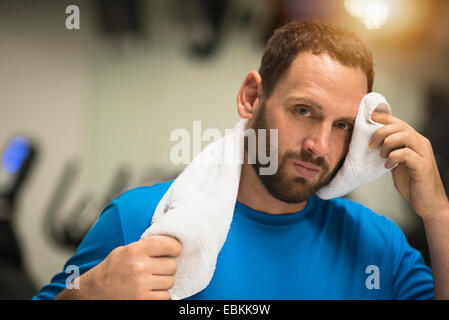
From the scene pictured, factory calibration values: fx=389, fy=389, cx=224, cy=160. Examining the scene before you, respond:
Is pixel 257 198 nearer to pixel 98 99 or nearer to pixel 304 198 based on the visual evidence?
pixel 304 198

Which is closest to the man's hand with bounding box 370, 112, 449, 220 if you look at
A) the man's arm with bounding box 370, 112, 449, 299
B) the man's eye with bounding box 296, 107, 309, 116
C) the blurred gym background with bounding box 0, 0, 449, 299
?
the man's arm with bounding box 370, 112, 449, 299

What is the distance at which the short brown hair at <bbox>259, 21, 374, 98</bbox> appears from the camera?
0.58 m

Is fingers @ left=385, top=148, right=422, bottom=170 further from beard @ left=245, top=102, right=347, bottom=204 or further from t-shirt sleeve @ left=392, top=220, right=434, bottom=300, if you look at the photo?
t-shirt sleeve @ left=392, top=220, right=434, bottom=300

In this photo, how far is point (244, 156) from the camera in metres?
0.67

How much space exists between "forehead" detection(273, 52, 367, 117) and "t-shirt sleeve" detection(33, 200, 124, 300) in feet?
1.06

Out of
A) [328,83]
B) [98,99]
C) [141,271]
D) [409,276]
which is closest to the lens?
[141,271]

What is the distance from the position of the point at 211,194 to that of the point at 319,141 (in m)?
0.17

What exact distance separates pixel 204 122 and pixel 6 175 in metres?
0.89

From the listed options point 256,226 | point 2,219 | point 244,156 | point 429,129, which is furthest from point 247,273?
point 2,219

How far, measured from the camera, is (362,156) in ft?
1.93

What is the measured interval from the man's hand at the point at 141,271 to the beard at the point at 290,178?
→ 0.66ft

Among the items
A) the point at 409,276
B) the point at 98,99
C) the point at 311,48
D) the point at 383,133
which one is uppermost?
the point at 98,99

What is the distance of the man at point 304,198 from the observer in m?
0.56

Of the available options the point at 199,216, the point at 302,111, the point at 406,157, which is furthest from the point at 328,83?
the point at 199,216
